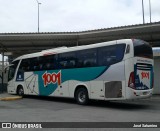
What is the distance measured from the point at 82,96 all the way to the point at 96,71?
1.96 metres

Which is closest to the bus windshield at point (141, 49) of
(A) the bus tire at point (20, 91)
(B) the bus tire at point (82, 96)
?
(B) the bus tire at point (82, 96)

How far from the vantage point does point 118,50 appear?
15781 mm

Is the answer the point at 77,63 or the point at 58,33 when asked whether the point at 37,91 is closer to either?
the point at 77,63

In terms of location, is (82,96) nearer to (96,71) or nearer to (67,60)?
(96,71)

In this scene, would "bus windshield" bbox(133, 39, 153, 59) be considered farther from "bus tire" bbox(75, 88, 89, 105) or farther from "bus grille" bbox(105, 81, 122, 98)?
"bus tire" bbox(75, 88, 89, 105)

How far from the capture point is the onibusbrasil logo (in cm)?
1995

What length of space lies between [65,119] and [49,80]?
29.5 ft

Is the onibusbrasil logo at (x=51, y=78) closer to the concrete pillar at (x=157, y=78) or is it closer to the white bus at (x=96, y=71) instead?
the white bus at (x=96, y=71)

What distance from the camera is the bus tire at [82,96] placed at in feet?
58.5

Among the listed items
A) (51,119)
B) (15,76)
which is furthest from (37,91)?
(51,119)

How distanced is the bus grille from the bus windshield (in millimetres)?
1733

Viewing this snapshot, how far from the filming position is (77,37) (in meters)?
28.4

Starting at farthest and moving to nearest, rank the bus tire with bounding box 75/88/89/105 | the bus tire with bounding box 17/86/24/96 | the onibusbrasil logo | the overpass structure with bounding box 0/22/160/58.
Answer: the overpass structure with bounding box 0/22/160/58, the bus tire with bounding box 17/86/24/96, the onibusbrasil logo, the bus tire with bounding box 75/88/89/105

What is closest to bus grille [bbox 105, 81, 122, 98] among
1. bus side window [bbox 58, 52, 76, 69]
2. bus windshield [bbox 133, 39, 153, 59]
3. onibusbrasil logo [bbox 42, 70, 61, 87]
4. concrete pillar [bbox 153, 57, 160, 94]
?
bus windshield [bbox 133, 39, 153, 59]
